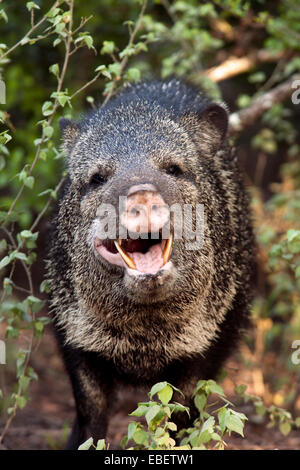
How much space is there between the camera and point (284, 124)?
6227mm

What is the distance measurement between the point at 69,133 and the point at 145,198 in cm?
126

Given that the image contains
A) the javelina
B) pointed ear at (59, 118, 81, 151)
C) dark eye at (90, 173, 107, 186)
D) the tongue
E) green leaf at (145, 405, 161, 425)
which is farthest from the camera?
pointed ear at (59, 118, 81, 151)

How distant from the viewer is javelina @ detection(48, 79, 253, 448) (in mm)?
3354

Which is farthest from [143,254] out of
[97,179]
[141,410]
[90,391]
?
[90,391]

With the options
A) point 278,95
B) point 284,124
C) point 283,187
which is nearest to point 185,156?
point 278,95

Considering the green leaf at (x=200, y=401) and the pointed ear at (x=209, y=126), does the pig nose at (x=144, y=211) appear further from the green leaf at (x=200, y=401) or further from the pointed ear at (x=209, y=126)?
the pointed ear at (x=209, y=126)

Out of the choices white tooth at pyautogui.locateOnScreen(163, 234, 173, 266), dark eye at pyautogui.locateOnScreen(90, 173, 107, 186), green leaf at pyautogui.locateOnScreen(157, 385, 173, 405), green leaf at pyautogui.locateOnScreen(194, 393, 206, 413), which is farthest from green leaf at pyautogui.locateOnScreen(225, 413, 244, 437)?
dark eye at pyautogui.locateOnScreen(90, 173, 107, 186)

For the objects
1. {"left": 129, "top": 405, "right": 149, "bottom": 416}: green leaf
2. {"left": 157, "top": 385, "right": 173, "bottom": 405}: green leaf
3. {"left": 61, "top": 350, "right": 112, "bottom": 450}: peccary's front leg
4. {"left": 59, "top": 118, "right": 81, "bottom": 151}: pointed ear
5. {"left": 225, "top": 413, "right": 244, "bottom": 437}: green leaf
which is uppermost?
{"left": 59, "top": 118, "right": 81, "bottom": 151}: pointed ear

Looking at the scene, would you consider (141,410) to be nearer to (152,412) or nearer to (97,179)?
(152,412)

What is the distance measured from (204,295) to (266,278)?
11.9ft

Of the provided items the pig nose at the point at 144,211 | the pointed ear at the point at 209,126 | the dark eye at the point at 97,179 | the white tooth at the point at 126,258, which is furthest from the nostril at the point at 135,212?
the pointed ear at the point at 209,126

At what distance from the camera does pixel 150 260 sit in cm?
319

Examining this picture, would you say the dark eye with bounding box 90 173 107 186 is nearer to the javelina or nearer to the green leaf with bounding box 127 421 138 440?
the javelina

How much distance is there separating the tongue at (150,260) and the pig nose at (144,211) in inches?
6.1
